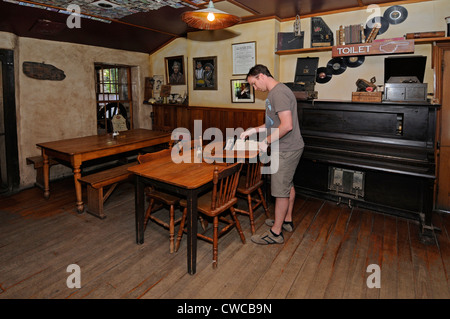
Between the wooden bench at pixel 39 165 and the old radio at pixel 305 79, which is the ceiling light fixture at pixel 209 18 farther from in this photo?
the wooden bench at pixel 39 165

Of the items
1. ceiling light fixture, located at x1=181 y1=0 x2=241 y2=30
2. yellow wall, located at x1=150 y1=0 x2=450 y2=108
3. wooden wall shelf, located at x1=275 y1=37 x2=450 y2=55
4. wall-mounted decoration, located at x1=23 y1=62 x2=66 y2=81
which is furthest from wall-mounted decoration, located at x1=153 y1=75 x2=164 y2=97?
ceiling light fixture, located at x1=181 y1=0 x2=241 y2=30

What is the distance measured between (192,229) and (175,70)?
444 cm

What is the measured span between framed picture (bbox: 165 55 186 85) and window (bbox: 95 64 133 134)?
2.86ft

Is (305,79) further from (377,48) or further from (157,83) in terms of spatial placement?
(157,83)

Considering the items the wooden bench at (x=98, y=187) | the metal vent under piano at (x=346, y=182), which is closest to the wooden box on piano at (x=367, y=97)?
the metal vent under piano at (x=346, y=182)

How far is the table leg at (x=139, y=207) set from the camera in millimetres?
2826

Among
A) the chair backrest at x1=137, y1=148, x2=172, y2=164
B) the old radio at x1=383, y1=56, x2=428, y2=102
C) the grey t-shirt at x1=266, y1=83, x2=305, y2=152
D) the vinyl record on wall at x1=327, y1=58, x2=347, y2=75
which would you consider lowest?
the chair backrest at x1=137, y1=148, x2=172, y2=164

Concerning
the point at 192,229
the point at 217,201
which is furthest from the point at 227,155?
the point at 192,229

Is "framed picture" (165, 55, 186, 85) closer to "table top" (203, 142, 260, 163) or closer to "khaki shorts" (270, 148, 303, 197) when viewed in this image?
"table top" (203, 142, 260, 163)

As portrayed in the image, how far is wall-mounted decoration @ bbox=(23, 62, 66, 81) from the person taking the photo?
4543mm

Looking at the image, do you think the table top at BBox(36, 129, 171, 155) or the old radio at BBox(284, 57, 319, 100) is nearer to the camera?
the table top at BBox(36, 129, 171, 155)

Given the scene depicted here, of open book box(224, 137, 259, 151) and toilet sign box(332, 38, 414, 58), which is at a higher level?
toilet sign box(332, 38, 414, 58)

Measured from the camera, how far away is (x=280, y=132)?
2.74 meters
